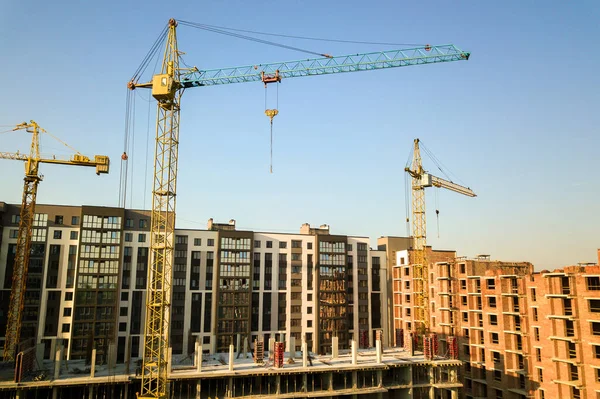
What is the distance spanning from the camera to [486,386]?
250 ft

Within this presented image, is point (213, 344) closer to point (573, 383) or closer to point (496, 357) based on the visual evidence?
point (496, 357)

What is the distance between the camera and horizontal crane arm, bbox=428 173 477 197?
100312 millimetres

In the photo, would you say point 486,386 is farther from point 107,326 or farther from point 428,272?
point 107,326

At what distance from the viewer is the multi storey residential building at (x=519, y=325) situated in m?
60.1

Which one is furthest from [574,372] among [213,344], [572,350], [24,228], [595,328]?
[24,228]

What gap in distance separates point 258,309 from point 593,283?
58529 millimetres

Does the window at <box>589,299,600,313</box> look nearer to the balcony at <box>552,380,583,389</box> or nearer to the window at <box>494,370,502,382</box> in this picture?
the balcony at <box>552,380,583,389</box>

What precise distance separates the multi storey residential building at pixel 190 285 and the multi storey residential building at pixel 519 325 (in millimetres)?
16171

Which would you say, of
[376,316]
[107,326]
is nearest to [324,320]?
[376,316]

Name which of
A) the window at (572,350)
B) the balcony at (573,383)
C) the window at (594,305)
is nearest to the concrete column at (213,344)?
the balcony at (573,383)

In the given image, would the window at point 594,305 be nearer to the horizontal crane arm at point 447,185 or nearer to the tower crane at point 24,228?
the horizontal crane arm at point 447,185

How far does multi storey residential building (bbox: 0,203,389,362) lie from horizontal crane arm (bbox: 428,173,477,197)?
66.7 ft

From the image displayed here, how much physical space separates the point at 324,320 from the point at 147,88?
57.7 metres

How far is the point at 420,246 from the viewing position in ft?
316
